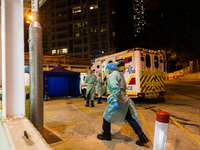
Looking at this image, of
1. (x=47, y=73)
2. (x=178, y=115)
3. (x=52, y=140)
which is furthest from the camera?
(x=47, y=73)

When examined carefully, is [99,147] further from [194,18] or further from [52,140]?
[194,18]

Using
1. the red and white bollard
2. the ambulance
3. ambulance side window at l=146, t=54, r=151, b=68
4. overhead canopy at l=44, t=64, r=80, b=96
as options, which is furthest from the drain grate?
overhead canopy at l=44, t=64, r=80, b=96

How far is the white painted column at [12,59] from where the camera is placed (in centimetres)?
239

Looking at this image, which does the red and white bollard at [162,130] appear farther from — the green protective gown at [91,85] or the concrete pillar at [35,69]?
the green protective gown at [91,85]

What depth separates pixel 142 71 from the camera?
7.20 meters

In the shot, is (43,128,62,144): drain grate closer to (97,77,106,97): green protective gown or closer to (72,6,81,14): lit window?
(97,77,106,97): green protective gown

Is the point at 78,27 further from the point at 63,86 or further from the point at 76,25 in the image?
the point at 63,86

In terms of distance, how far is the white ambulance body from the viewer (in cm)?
712

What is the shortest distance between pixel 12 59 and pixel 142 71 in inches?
234

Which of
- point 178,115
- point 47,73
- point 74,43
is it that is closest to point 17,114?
point 178,115

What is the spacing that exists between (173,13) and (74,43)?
137 feet

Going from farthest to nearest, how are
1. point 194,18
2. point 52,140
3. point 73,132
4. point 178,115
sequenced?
1. point 194,18
2. point 178,115
3. point 73,132
4. point 52,140

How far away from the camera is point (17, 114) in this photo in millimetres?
2479

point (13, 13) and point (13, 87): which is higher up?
point (13, 13)
